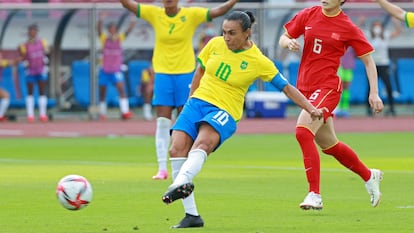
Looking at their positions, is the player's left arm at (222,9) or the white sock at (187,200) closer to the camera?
the white sock at (187,200)

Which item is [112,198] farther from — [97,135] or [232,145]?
[97,135]

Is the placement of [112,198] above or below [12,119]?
above

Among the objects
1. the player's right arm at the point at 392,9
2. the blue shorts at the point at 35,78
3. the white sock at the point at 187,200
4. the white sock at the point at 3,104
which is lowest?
the white sock at the point at 3,104

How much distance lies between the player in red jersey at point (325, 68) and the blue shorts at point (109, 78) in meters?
21.1

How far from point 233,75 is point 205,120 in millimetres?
557

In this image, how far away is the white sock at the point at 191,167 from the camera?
10.9 metres

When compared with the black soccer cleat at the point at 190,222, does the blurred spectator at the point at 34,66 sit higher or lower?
lower

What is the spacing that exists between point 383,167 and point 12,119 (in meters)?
17.2

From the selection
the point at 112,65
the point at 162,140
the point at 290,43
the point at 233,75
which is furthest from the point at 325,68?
the point at 112,65

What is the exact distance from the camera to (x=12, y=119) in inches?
1367

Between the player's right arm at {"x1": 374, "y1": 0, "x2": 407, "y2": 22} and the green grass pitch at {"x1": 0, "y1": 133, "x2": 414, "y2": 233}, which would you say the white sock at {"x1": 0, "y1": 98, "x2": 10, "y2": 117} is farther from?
the player's right arm at {"x1": 374, "y1": 0, "x2": 407, "y2": 22}

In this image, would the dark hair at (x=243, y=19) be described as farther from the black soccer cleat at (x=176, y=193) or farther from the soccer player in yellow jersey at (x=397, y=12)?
the soccer player in yellow jersey at (x=397, y=12)

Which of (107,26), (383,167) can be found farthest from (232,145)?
(107,26)

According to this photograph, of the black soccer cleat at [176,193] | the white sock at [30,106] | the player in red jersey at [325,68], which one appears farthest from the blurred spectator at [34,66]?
the black soccer cleat at [176,193]
